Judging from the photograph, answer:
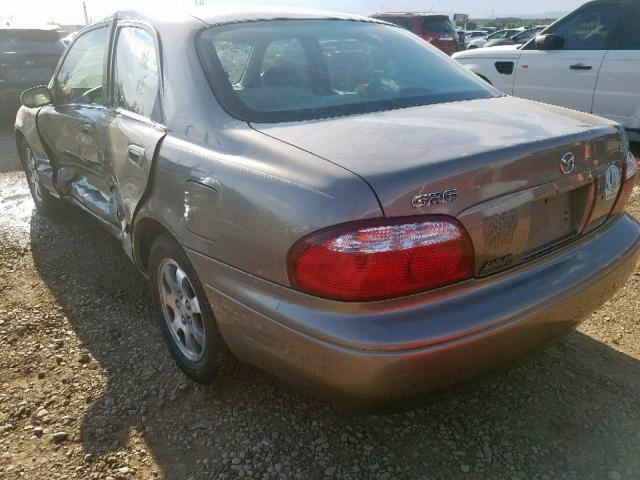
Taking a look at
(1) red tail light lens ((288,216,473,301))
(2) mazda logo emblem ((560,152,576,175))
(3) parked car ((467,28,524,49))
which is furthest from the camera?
(3) parked car ((467,28,524,49))

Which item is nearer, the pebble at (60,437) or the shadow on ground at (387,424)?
the shadow on ground at (387,424)

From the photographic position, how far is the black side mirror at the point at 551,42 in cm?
647

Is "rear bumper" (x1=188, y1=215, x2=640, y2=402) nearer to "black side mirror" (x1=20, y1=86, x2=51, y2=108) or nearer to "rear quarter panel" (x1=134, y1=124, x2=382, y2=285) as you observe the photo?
"rear quarter panel" (x1=134, y1=124, x2=382, y2=285)

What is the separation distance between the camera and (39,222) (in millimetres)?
4910

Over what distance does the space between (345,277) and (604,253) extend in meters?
1.17

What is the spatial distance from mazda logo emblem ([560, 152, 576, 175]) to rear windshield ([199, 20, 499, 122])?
69 centimetres

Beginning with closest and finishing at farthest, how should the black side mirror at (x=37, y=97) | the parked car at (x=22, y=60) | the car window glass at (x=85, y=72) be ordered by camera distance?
the car window glass at (x=85, y=72), the black side mirror at (x=37, y=97), the parked car at (x=22, y=60)

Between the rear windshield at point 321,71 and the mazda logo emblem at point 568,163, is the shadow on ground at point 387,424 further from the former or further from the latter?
the rear windshield at point 321,71

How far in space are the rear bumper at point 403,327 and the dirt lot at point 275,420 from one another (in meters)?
0.26

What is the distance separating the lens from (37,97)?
401cm

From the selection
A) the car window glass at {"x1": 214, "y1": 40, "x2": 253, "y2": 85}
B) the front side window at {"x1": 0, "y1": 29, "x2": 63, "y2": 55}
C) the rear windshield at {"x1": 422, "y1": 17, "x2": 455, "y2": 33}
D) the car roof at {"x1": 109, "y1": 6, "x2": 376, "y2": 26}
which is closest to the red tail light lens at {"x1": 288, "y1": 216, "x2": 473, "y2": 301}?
the car window glass at {"x1": 214, "y1": 40, "x2": 253, "y2": 85}

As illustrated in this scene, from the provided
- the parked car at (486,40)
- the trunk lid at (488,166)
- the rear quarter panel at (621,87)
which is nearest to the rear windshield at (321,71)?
the trunk lid at (488,166)

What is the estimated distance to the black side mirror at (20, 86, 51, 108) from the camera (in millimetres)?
3991

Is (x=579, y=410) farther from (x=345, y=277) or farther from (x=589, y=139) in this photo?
(x=345, y=277)
